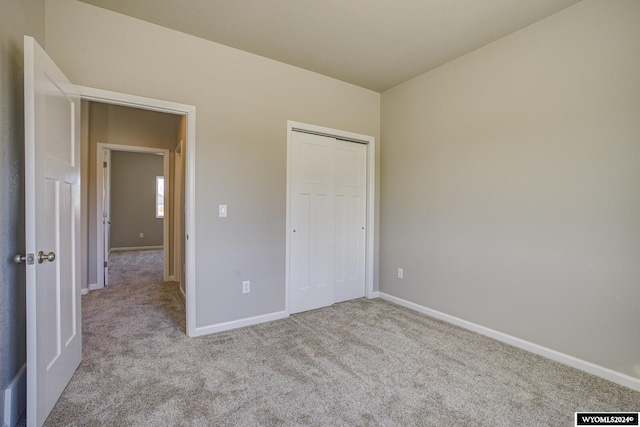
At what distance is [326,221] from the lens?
3531 mm

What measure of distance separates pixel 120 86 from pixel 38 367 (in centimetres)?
197

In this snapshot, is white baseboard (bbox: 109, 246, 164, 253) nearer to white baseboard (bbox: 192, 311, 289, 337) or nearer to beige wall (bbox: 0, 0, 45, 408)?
white baseboard (bbox: 192, 311, 289, 337)

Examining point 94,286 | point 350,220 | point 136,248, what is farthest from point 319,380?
point 136,248

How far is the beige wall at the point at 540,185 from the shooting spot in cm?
198

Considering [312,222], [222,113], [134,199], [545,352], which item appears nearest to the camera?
[545,352]

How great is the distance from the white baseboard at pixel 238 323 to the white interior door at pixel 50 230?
0.88m

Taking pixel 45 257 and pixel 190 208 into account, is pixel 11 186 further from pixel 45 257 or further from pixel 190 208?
pixel 190 208

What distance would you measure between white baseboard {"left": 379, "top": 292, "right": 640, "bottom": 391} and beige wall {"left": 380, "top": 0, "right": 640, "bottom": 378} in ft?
0.16

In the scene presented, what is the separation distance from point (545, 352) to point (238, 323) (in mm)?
2604

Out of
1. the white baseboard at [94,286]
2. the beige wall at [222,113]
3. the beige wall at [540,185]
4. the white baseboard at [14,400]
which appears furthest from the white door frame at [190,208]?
the white baseboard at [94,286]

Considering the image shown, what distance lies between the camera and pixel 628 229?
6.39 feet

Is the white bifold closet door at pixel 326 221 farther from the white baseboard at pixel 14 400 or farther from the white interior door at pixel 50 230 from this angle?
the white baseboard at pixel 14 400

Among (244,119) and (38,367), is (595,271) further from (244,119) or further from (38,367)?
(38,367)

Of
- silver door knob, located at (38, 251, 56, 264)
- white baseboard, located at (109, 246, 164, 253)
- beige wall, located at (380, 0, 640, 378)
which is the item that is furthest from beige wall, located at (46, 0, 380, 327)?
white baseboard, located at (109, 246, 164, 253)
